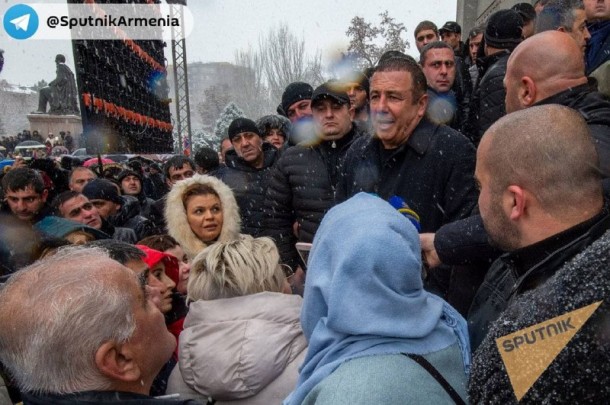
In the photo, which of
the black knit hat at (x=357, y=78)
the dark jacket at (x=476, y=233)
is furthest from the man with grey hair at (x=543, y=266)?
the black knit hat at (x=357, y=78)

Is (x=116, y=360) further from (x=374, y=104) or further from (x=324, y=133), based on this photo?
(x=324, y=133)

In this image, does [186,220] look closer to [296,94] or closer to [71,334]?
[296,94]

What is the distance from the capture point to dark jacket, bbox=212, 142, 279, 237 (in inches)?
178

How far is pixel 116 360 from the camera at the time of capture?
1480 millimetres

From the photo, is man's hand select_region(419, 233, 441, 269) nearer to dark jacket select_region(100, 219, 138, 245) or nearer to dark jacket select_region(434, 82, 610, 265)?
dark jacket select_region(434, 82, 610, 265)

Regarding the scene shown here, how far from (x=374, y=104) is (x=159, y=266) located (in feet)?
4.72

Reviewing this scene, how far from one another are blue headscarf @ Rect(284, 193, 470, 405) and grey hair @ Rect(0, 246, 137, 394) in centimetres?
56

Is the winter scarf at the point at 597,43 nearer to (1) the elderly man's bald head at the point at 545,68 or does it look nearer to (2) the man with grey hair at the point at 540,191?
(1) the elderly man's bald head at the point at 545,68

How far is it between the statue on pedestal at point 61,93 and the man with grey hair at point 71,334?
58.8 ft

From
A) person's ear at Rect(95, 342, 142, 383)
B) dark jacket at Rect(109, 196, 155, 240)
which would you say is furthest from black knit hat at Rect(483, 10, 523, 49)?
person's ear at Rect(95, 342, 142, 383)

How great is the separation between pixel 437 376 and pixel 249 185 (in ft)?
11.9

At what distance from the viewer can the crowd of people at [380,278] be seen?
0.99 m

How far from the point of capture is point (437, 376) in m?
1.15

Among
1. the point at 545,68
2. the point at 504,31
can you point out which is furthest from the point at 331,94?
the point at 504,31
